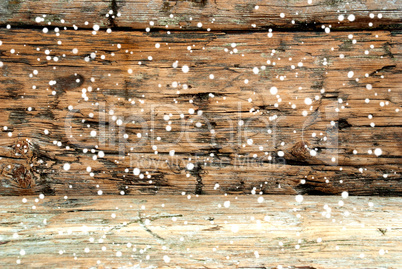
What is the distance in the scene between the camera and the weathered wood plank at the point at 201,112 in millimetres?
1217

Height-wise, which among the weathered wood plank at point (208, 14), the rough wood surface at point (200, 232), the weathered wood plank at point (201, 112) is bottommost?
the rough wood surface at point (200, 232)

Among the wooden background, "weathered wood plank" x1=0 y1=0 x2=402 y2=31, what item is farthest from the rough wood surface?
"weathered wood plank" x1=0 y1=0 x2=402 y2=31

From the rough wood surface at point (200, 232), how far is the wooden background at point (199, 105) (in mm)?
16

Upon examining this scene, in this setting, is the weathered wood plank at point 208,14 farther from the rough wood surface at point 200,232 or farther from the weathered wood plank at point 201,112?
the rough wood surface at point 200,232

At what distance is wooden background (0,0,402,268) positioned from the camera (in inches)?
47.4

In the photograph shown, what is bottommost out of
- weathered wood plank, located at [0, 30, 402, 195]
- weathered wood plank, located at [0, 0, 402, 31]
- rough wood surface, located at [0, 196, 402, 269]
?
rough wood surface, located at [0, 196, 402, 269]

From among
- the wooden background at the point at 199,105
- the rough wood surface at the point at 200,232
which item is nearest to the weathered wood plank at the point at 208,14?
the wooden background at the point at 199,105

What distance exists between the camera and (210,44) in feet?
4.00

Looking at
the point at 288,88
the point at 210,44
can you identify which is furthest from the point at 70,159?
the point at 288,88

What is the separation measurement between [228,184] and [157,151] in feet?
1.07

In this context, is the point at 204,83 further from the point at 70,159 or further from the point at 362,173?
the point at 362,173

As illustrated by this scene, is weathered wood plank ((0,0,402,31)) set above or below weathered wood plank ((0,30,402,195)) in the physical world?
above

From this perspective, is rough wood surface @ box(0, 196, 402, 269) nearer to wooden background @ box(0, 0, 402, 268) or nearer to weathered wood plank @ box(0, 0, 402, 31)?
wooden background @ box(0, 0, 402, 268)

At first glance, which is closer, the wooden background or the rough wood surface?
the rough wood surface
